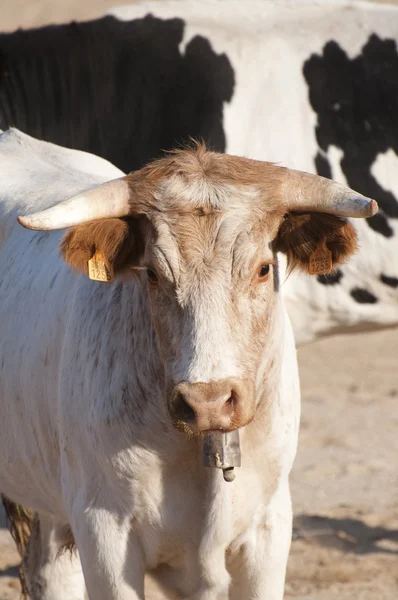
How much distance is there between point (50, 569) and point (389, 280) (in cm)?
223

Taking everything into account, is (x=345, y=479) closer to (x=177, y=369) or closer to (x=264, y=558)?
(x=264, y=558)

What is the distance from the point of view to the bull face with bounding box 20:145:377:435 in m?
2.70

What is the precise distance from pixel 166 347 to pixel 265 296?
282mm

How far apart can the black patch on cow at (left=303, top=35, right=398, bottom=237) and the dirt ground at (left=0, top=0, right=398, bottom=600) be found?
135cm

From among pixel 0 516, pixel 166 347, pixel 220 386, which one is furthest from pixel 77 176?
pixel 0 516

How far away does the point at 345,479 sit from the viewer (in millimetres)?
6016

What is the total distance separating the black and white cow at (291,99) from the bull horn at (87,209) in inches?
94.8

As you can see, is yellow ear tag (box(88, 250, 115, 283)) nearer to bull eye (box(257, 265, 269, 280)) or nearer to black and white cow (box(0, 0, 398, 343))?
bull eye (box(257, 265, 269, 280))

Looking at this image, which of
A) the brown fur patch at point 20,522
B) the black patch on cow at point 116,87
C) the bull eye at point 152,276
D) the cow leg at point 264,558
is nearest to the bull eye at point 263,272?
the bull eye at point 152,276

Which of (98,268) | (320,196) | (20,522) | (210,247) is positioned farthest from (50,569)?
(320,196)

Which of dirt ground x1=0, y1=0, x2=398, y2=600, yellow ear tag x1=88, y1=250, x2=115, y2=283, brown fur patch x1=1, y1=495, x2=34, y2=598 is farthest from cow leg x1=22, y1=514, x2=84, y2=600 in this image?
yellow ear tag x1=88, y1=250, x2=115, y2=283

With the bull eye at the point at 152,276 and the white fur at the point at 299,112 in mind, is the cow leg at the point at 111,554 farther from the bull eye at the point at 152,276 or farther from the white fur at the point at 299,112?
the white fur at the point at 299,112

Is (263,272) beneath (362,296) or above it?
above

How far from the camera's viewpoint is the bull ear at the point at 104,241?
2990mm
